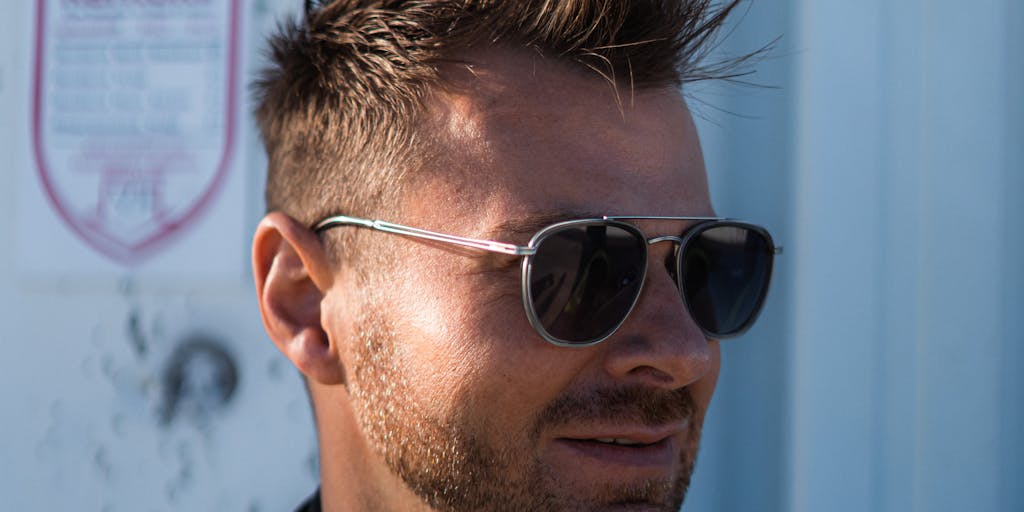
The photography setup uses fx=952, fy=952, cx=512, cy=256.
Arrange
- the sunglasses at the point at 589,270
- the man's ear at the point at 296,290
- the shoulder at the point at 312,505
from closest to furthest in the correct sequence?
the sunglasses at the point at 589,270, the man's ear at the point at 296,290, the shoulder at the point at 312,505

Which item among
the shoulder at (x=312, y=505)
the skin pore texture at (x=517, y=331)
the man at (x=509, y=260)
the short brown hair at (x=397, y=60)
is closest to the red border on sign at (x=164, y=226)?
the short brown hair at (x=397, y=60)

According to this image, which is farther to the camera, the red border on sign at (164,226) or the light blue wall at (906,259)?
the red border on sign at (164,226)

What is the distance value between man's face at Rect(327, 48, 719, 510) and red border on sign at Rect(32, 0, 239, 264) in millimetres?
961

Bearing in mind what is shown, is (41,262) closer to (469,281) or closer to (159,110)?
(159,110)

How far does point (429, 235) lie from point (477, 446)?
33cm

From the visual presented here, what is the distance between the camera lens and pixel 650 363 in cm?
142

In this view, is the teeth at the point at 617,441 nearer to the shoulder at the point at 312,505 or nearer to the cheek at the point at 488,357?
the cheek at the point at 488,357

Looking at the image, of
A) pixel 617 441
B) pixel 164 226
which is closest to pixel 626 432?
pixel 617 441

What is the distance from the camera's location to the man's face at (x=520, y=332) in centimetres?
142

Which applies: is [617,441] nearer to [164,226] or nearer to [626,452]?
[626,452]

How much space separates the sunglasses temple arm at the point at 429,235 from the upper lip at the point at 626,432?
0.28 meters

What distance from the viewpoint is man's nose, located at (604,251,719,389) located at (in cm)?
143

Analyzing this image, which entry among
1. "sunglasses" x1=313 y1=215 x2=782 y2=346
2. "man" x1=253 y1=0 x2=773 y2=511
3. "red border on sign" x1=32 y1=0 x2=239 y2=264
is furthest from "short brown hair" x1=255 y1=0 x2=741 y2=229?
"red border on sign" x1=32 y1=0 x2=239 y2=264

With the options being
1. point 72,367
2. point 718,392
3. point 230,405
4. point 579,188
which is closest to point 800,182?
point 718,392
